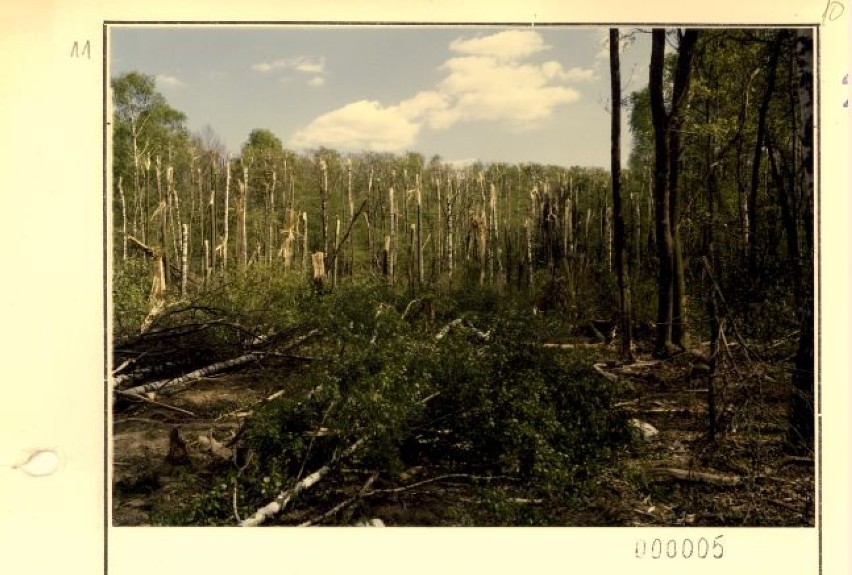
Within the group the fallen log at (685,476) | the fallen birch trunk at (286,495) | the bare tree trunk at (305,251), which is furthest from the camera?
the bare tree trunk at (305,251)

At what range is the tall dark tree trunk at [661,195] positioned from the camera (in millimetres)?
2748

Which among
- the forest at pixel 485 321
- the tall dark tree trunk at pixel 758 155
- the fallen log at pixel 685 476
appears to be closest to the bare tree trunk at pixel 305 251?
the forest at pixel 485 321

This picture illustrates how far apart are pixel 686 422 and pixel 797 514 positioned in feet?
2.20

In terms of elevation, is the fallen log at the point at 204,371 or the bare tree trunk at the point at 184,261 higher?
the bare tree trunk at the point at 184,261

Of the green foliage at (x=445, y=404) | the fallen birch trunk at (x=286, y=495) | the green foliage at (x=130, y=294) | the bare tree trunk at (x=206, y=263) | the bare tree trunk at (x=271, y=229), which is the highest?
the bare tree trunk at (x=271, y=229)

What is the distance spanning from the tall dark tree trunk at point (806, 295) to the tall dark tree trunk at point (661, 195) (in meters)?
0.63

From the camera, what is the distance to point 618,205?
9.20ft

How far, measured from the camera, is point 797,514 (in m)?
2.71

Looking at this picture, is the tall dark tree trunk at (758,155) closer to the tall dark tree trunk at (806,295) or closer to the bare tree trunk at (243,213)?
A: the tall dark tree trunk at (806,295)

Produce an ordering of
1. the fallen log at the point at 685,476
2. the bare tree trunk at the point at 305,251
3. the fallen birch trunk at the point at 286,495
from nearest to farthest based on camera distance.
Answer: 1. the fallen birch trunk at the point at 286,495
2. the fallen log at the point at 685,476
3. the bare tree trunk at the point at 305,251

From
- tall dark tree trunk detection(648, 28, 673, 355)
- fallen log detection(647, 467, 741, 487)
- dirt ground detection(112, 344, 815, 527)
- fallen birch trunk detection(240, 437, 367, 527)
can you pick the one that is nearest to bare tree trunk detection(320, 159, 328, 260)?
dirt ground detection(112, 344, 815, 527)

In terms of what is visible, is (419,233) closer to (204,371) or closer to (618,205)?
(618,205)

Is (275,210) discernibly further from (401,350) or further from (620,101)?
(620,101)

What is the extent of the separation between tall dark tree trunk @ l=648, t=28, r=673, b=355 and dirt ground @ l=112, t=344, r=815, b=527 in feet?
0.89
